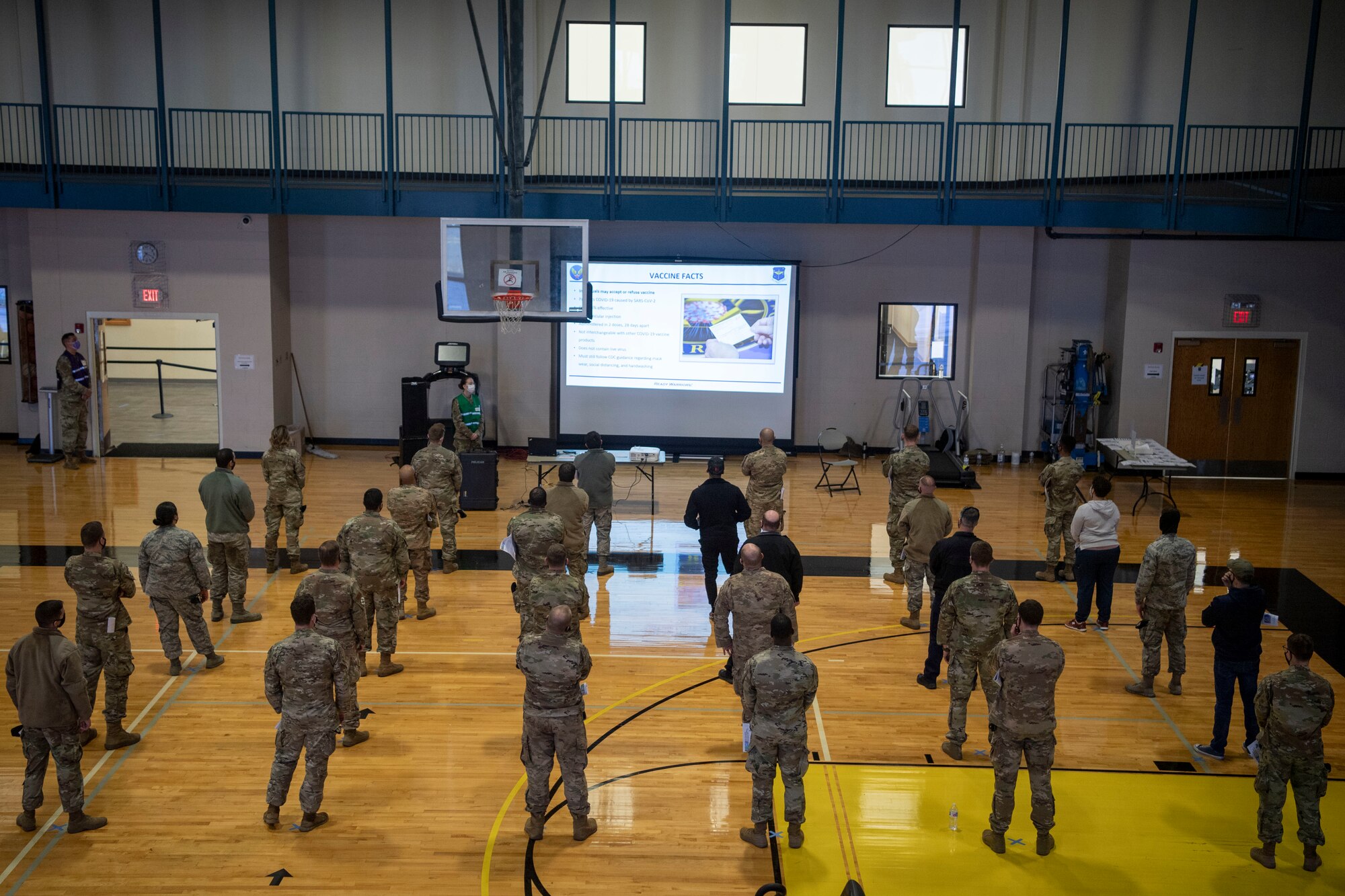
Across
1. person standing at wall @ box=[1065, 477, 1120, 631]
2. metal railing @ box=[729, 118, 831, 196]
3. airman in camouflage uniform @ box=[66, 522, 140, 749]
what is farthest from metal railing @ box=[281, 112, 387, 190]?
person standing at wall @ box=[1065, 477, 1120, 631]

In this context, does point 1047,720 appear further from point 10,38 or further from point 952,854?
point 10,38

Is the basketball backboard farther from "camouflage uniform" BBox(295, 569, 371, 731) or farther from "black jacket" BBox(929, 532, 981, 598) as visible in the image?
"black jacket" BBox(929, 532, 981, 598)

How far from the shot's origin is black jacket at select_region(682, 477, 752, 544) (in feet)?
31.1

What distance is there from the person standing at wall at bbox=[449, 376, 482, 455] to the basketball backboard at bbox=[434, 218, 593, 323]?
1142 millimetres

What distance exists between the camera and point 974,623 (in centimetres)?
750

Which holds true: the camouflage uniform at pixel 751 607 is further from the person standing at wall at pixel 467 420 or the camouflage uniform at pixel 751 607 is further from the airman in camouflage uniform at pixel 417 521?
the person standing at wall at pixel 467 420

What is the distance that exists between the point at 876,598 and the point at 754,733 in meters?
5.17

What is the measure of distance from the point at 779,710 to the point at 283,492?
6.91m

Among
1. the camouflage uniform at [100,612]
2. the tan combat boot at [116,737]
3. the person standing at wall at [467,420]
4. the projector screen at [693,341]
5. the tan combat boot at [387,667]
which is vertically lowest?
the tan combat boot at [116,737]

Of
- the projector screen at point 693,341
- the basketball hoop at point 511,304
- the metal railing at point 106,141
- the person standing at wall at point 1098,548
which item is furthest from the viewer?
the projector screen at point 693,341

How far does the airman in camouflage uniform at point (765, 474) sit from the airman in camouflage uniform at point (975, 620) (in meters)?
3.74

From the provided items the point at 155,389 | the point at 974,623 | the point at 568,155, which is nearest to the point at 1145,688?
the point at 974,623

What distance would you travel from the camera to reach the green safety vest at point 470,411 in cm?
1535

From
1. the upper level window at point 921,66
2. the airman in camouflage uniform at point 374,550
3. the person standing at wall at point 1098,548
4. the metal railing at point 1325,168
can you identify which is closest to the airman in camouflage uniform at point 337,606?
the airman in camouflage uniform at point 374,550
